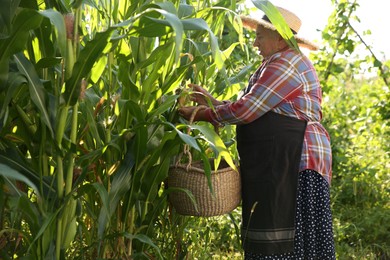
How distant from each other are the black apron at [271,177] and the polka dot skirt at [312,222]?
0.06m

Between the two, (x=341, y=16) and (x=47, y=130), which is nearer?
(x=47, y=130)

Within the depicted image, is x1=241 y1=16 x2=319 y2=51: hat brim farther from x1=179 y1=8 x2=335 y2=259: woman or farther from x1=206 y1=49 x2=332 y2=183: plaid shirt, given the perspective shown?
x1=206 y1=49 x2=332 y2=183: plaid shirt

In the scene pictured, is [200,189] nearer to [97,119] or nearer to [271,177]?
[271,177]

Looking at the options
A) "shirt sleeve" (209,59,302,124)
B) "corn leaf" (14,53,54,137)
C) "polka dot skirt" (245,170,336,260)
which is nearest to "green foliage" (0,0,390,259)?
"corn leaf" (14,53,54,137)

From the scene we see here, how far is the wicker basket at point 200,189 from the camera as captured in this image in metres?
2.64

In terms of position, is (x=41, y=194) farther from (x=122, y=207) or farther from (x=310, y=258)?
(x=310, y=258)

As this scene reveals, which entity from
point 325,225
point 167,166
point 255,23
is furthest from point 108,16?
point 325,225

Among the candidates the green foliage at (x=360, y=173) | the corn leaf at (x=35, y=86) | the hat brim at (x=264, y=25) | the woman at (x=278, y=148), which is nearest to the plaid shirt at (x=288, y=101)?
the woman at (x=278, y=148)

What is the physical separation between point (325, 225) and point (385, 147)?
2357mm

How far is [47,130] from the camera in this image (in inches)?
87.4

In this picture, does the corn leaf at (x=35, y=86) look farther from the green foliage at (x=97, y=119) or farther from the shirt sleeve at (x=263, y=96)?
the shirt sleeve at (x=263, y=96)

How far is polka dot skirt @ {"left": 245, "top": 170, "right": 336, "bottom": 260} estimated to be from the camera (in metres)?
2.89

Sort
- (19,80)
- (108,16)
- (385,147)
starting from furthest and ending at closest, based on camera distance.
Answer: (385,147) → (108,16) → (19,80)

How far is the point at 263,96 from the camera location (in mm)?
2736
